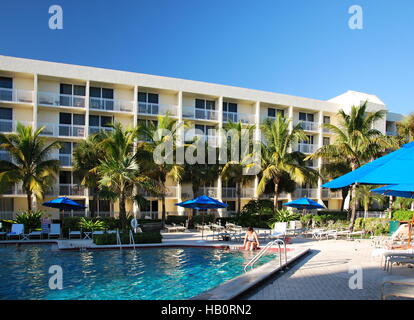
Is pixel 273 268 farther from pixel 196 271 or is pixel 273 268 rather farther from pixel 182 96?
pixel 182 96

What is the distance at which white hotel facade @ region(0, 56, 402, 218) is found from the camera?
27.6m

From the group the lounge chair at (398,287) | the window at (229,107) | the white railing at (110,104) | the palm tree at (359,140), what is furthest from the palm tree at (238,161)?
the lounge chair at (398,287)

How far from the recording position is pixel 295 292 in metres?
7.16

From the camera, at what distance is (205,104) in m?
34.1

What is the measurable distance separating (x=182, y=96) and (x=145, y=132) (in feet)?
31.0

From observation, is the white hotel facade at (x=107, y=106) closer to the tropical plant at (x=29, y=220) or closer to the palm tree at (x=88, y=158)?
the palm tree at (x=88, y=158)

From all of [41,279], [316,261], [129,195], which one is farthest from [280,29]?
[41,279]

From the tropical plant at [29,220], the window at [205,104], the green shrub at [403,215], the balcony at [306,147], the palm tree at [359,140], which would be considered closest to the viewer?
the tropical plant at [29,220]

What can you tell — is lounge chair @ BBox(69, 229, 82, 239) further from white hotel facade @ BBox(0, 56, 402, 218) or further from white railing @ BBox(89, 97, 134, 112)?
white railing @ BBox(89, 97, 134, 112)

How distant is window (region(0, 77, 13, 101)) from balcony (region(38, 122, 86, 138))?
9.45 ft

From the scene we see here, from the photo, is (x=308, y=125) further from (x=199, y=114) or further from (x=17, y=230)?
(x=17, y=230)

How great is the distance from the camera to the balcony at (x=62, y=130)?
28125mm

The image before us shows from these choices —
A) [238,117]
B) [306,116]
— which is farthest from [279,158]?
[306,116]

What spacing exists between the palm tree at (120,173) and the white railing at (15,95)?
1162 centimetres
